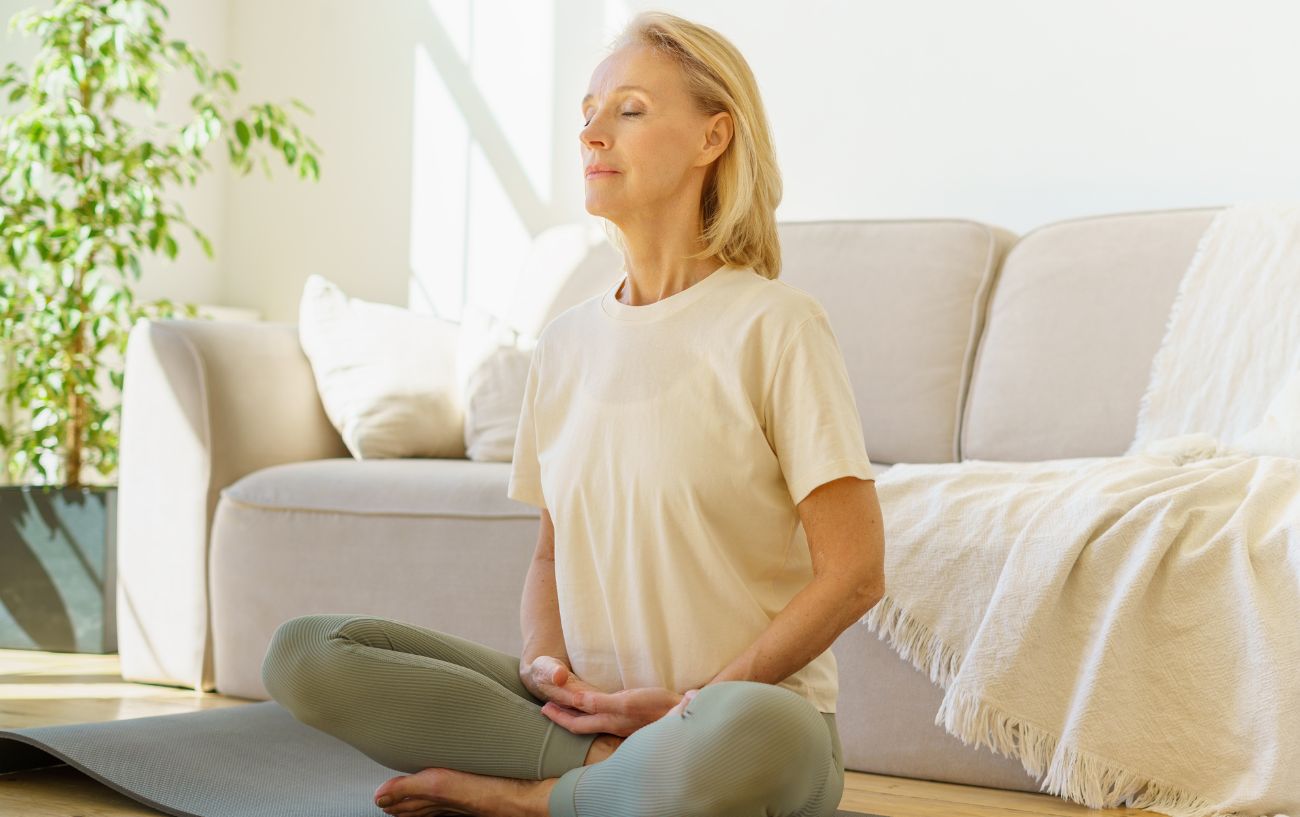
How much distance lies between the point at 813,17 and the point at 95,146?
161 cm

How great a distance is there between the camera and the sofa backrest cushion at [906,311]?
2623mm

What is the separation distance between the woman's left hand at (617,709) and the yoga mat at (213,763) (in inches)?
→ 14.1

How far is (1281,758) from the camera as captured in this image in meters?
1.66

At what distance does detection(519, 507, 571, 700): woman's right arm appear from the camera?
1.50 meters

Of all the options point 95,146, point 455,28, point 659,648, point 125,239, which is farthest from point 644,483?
point 125,239

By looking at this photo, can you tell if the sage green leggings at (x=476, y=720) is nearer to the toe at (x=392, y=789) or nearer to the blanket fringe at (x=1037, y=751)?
the toe at (x=392, y=789)

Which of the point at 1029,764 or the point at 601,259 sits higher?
the point at 601,259

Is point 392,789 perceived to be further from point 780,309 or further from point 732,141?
point 732,141

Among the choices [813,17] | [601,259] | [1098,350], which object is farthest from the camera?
[813,17]

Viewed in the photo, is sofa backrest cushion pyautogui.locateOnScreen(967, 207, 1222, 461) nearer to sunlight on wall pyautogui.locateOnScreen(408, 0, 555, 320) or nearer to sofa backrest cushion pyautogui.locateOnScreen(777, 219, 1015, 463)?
sofa backrest cushion pyautogui.locateOnScreen(777, 219, 1015, 463)

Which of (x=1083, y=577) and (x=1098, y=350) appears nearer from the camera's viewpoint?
(x=1083, y=577)

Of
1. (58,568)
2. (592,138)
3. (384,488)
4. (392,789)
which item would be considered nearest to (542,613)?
(392,789)

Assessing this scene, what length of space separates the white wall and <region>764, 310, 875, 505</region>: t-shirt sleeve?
144 cm

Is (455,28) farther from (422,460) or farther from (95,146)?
(422,460)
